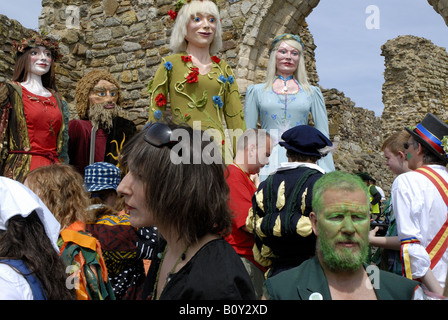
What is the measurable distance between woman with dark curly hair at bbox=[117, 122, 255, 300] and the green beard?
0.42 metres

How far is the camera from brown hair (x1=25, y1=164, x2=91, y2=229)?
2410 mm

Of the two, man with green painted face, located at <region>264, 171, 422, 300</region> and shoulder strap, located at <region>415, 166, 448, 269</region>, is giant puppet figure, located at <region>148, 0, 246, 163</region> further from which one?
→ man with green painted face, located at <region>264, 171, 422, 300</region>

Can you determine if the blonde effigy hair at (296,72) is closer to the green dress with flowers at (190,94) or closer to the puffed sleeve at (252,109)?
the puffed sleeve at (252,109)

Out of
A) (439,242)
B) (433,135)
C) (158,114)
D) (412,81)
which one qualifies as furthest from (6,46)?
(412,81)

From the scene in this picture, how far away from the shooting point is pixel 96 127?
15.0ft

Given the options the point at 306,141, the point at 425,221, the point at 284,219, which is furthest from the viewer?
the point at 306,141

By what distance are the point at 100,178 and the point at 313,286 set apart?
1869mm

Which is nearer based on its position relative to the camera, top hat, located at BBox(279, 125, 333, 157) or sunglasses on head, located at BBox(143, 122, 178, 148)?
sunglasses on head, located at BBox(143, 122, 178, 148)

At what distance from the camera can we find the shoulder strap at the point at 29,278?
5.12 ft

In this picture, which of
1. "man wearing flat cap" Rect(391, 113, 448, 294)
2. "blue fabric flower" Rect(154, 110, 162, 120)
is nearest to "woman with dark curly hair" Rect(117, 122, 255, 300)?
"man wearing flat cap" Rect(391, 113, 448, 294)

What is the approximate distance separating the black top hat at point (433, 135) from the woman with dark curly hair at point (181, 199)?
62.0 inches

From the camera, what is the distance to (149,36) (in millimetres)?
7242

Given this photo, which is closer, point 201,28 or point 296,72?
point 201,28

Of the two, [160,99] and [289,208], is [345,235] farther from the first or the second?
[160,99]
